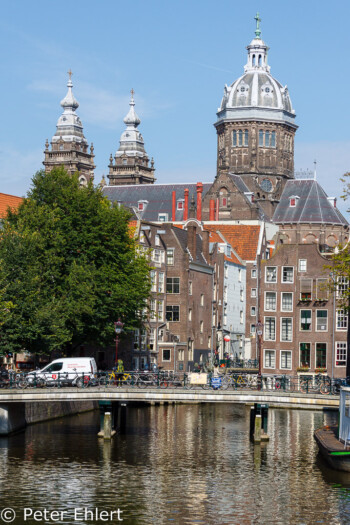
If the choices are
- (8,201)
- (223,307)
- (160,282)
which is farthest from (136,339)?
(223,307)

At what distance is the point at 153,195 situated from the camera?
176m

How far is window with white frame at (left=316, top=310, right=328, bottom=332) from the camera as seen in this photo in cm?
10089

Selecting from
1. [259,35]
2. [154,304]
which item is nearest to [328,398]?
[154,304]

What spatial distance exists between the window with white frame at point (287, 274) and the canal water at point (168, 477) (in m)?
36.4

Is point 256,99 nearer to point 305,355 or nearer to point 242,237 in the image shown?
point 242,237

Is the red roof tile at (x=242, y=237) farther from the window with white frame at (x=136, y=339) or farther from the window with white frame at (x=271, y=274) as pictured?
the window with white frame at (x=136, y=339)

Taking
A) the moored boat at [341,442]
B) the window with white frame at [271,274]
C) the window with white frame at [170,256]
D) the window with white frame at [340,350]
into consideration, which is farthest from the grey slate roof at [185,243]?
the moored boat at [341,442]

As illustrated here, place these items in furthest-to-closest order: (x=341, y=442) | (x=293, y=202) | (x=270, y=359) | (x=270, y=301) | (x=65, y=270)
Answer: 1. (x=293, y=202)
2. (x=270, y=301)
3. (x=270, y=359)
4. (x=65, y=270)
5. (x=341, y=442)

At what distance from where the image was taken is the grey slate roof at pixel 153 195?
17062 cm

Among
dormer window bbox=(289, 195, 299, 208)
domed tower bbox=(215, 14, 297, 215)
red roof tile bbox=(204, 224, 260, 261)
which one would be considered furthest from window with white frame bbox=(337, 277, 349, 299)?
domed tower bbox=(215, 14, 297, 215)

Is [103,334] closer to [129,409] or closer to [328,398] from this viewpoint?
[129,409]

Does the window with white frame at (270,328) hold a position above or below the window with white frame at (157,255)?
below

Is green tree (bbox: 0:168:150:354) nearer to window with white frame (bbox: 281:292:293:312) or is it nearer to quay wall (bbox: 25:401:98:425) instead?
quay wall (bbox: 25:401:98:425)

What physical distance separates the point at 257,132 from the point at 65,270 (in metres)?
106
